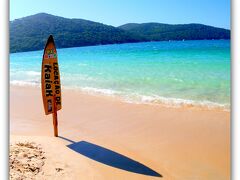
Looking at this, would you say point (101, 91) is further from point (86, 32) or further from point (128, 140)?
point (86, 32)

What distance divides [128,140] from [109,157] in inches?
19.7

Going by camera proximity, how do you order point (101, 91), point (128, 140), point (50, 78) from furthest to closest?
point (101, 91) < point (128, 140) < point (50, 78)

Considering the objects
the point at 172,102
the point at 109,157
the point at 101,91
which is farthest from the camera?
the point at 101,91

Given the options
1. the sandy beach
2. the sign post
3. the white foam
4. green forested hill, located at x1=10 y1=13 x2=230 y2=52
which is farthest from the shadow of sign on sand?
green forested hill, located at x1=10 y1=13 x2=230 y2=52

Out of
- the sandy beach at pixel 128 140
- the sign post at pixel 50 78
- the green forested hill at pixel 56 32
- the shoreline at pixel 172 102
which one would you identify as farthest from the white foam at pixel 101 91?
the green forested hill at pixel 56 32

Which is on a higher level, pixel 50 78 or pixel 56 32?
pixel 56 32

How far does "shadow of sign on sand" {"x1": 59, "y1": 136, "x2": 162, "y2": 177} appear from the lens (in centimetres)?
262

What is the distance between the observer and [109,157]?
2824 millimetres

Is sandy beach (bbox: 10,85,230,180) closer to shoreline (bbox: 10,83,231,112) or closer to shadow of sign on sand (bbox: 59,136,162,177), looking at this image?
shadow of sign on sand (bbox: 59,136,162,177)

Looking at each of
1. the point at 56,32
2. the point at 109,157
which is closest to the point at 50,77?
the point at 109,157

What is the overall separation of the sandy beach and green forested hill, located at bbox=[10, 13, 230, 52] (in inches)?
104
